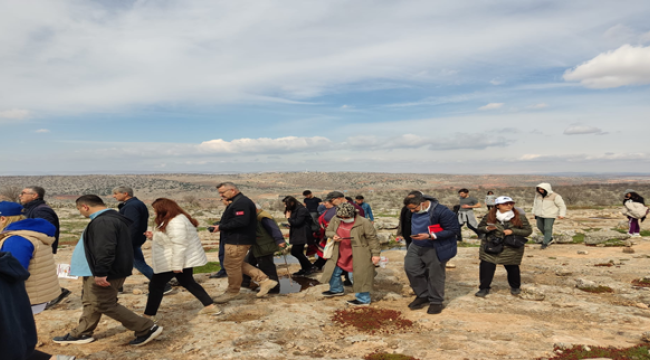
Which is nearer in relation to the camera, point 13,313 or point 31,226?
point 13,313

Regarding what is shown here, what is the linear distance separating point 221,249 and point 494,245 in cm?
547

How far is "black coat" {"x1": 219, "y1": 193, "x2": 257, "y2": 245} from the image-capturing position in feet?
22.5

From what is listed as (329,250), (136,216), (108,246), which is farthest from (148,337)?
(329,250)

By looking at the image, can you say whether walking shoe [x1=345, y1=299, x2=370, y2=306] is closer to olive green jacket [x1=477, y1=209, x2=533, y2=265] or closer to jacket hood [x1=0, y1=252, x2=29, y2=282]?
olive green jacket [x1=477, y1=209, x2=533, y2=265]

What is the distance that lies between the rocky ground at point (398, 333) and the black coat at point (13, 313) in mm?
2138

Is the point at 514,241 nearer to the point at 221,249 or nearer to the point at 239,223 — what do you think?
the point at 239,223

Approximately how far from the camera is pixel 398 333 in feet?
18.9

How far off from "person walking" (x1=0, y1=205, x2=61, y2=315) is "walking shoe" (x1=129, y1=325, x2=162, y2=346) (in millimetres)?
1159

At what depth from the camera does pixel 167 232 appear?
5754 millimetres

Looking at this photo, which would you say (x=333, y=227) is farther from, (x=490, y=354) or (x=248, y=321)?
(x=490, y=354)

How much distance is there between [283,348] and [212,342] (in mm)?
997

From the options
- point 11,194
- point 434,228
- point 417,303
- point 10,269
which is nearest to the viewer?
point 10,269

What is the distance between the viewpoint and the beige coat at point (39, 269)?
4.37 meters

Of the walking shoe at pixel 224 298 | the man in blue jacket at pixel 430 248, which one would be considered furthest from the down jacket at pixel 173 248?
the man in blue jacket at pixel 430 248
